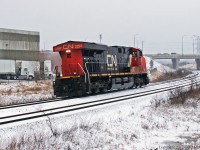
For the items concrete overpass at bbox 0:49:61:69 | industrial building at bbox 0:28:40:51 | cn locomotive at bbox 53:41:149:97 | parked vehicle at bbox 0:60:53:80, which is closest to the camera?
cn locomotive at bbox 53:41:149:97

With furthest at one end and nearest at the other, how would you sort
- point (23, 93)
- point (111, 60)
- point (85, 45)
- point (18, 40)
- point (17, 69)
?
point (18, 40) < point (17, 69) < point (23, 93) < point (111, 60) < point (85, 45)

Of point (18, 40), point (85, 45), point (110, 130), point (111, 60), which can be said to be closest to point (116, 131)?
point (110, 130)

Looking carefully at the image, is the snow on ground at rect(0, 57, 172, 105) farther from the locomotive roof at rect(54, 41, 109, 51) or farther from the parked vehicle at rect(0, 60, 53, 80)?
the parked vehicle at rect(0, 60, 53, 80)

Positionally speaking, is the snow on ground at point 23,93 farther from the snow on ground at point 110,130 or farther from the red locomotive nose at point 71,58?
the snow on ground at point 110,130

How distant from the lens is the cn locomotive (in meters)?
19.6

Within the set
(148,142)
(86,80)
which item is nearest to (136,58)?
(86,80)

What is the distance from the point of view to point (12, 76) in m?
51.3

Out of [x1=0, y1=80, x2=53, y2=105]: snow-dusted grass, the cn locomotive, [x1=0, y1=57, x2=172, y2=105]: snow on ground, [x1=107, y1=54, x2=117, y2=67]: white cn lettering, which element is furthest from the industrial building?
[x1=107, y1=54, x2=117, y2=67]: white cn lettering

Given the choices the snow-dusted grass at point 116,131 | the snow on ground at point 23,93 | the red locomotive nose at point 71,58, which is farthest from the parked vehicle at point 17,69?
the snow-dusted grass at point 116,131

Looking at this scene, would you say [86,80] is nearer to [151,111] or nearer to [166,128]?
[151,111]

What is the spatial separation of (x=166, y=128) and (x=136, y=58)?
15.7m

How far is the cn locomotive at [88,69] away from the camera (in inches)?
770

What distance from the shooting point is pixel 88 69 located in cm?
2053

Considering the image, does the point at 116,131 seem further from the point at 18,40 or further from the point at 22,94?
the point at 18,40
